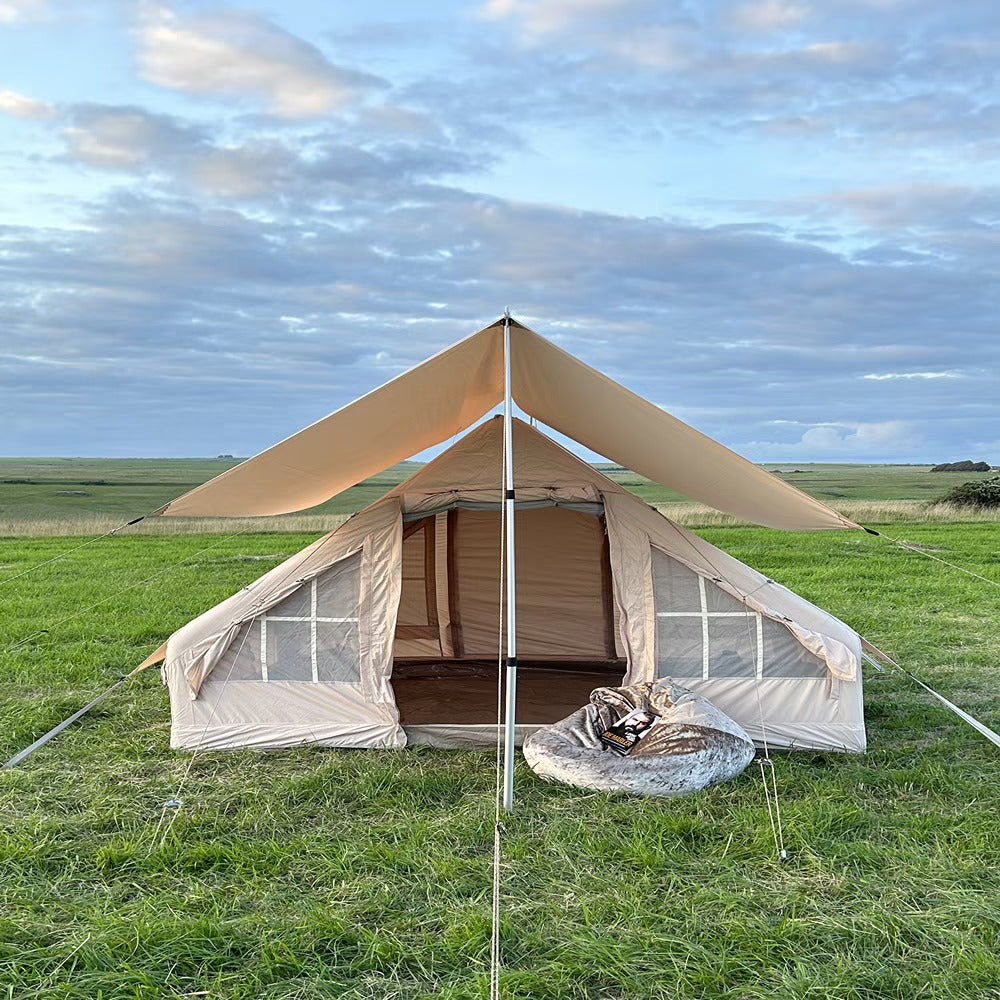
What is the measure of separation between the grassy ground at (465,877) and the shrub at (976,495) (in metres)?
17.5

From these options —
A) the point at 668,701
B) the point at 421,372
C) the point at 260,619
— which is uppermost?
the point at 421,372

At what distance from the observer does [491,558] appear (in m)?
6.77

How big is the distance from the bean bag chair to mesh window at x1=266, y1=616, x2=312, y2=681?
116 centimetres

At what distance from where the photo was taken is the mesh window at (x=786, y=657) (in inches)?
193

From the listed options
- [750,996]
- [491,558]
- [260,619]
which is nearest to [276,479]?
[260,619]

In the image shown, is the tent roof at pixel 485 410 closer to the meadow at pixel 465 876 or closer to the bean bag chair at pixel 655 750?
the bean bag chair at pixel 655 750

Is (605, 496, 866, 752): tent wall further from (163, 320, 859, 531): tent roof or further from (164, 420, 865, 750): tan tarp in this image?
(163, 320, 859, 531): tent roof

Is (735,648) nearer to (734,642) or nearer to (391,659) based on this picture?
(734,642)

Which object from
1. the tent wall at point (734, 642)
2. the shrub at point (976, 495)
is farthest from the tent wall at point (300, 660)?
the shrub at point (976, 495)

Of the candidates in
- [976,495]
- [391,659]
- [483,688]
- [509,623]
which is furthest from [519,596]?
[976,495]

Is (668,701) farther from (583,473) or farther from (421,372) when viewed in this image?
(421,372)

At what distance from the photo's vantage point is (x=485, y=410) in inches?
226

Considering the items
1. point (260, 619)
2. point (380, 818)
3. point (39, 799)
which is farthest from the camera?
point (260, 619)

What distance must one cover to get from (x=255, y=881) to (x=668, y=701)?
204 centimetres
